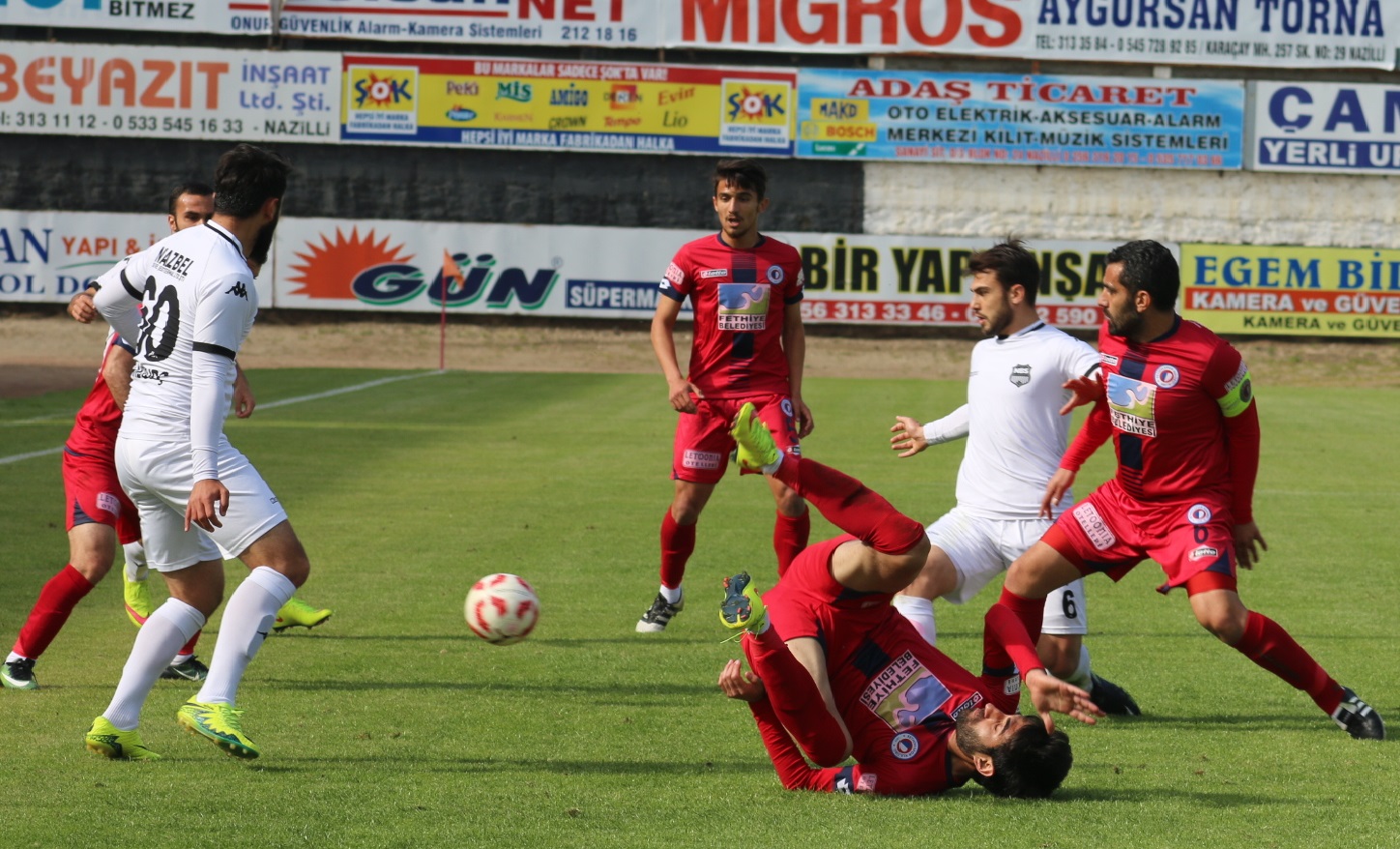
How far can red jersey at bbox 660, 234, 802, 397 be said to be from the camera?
8406 millimetres

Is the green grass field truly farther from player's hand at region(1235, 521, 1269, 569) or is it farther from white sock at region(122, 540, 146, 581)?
player's hand at region(1235, 521, 1269, 569)

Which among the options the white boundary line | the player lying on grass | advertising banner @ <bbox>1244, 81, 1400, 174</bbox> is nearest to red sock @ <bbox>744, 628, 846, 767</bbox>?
the player lying on grass

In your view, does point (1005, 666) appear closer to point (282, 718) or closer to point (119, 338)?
point (282, 718)

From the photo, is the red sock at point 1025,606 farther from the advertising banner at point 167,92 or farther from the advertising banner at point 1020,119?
the advertising banner at point 167,92

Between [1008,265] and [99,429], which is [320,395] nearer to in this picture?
[99,429]

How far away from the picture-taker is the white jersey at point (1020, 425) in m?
6.62

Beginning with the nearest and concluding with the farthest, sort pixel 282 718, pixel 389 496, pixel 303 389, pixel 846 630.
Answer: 1. pixel 846 630
2. pixel 282 718
3. pixel 389 496
4. pixel 303 389

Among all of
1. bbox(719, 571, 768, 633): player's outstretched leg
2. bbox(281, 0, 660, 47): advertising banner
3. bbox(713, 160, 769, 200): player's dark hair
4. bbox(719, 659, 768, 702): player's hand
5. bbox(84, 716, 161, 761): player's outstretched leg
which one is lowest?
bbox(84, 716, 161, 761): player's outstretched leg

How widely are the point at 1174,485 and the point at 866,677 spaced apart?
1.59 meters

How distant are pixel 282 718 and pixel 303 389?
19437 mm

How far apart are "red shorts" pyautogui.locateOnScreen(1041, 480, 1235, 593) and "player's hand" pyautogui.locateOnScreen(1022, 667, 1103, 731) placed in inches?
50.6

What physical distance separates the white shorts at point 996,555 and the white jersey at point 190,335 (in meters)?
3.01

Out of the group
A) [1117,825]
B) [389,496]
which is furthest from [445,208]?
[1117,825]

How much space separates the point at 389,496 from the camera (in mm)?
13133
